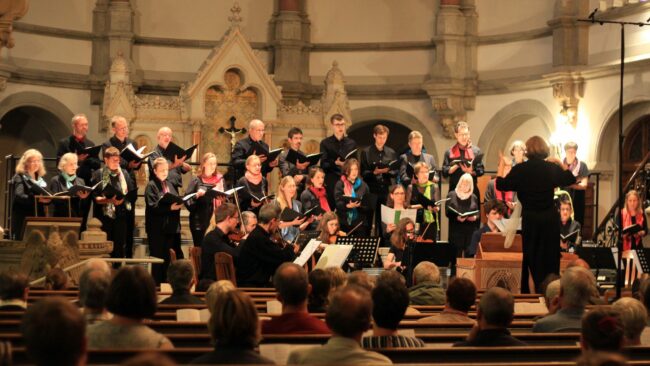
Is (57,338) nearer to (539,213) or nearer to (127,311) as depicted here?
(127,311)

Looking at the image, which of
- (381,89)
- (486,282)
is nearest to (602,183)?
(381,89)

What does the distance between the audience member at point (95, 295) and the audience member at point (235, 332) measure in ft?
3.52

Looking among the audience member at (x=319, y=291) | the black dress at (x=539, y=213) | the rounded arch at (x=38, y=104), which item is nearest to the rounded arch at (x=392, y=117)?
the rounded arch at (x=38, y=104)

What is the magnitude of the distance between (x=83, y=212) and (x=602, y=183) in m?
7.65

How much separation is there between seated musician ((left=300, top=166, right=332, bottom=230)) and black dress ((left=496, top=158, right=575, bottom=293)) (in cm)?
364

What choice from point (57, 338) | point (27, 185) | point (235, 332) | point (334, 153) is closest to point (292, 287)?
point (235, 332)

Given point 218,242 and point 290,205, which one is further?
point 290,205

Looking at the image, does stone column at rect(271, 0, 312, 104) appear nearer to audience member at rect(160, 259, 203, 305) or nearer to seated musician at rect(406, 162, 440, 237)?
seated musician at rect(406, 162, 440, 237)

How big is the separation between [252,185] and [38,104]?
6.59 m

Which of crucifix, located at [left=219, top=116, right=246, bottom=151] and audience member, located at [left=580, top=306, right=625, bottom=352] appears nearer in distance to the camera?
audience member, located at [left=580, top=306, right=625, bottom=352]

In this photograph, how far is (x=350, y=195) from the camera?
12.2 metres

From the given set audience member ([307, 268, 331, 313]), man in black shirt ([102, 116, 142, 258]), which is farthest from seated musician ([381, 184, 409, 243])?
audience member ([307, 268, 331, 313])

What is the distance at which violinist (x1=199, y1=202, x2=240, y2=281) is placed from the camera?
930 centimetres

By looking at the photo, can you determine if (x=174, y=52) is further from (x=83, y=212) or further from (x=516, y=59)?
(x=83, y=212)
